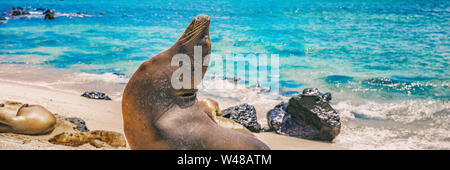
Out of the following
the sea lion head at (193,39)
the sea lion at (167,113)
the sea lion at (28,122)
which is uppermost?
the sea lion head at (193,39)

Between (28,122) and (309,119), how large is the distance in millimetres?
3906

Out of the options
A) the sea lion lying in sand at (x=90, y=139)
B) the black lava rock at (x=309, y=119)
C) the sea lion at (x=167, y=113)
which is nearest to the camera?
the sea lion at (x=167, y=113)

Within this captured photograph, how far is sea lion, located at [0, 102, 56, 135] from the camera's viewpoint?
3.94 m

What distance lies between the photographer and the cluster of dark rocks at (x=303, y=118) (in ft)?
19.3

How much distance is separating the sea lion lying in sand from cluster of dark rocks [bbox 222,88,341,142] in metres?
2.38

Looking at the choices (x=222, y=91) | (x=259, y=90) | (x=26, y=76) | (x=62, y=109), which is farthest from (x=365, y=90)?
(x=26, y=76)

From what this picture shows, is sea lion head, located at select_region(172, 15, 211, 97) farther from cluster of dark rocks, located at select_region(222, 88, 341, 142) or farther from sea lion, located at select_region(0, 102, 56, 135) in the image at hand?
cluster of dark rocks, located at select_region(222, 88, 341, 142)

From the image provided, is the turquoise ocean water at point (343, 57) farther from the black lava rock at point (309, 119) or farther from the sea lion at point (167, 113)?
the sea lion at point (167, 113)

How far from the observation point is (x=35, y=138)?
3.99 metres

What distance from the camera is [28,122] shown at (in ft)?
13.2

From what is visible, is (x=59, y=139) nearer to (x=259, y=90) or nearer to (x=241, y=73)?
(x=259, y=90)

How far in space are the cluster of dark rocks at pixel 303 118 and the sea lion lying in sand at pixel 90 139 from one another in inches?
93.6

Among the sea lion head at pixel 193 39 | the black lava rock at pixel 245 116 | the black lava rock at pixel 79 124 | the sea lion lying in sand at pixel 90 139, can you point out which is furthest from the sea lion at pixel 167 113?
the black lava rock at pixel 245 116

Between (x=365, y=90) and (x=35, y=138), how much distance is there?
7628 mm
